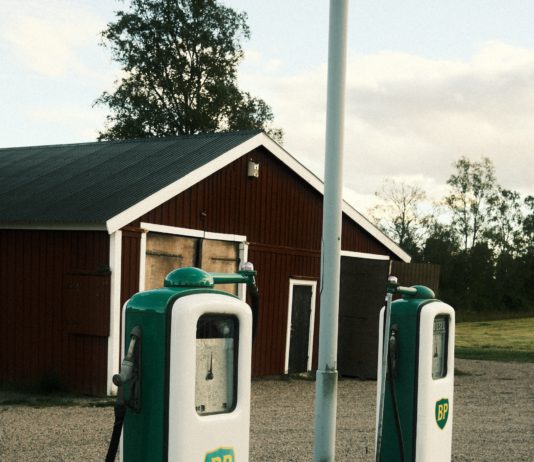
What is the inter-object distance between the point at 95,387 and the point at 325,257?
808cm

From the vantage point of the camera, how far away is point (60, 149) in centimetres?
1861

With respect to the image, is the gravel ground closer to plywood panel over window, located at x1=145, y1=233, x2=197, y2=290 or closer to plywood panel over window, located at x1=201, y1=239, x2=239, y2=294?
plywood panel over window, located at x1=201, y1=239, x2=239, y2=294

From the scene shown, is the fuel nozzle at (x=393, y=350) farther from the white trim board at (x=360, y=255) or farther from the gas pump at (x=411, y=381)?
the white trim board at (x=360, y=255)

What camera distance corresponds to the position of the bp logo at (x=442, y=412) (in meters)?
6.31

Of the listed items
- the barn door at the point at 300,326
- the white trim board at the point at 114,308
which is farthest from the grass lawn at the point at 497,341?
the white trim board at the point at 114,308

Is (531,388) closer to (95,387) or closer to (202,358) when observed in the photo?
(95,387)

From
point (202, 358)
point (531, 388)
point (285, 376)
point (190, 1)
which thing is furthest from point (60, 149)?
point (190, 1)

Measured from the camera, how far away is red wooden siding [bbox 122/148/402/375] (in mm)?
14797

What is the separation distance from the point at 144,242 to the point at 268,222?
3.64 metres

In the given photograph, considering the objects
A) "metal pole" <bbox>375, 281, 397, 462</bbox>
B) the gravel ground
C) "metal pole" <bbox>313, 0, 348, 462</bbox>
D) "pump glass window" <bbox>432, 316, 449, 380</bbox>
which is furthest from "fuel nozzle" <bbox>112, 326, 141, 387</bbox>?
the gravel ground

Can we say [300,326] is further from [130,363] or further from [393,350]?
[130,363]

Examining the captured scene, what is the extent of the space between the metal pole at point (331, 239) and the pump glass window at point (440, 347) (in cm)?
100

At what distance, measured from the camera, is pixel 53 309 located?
1353 centimetres

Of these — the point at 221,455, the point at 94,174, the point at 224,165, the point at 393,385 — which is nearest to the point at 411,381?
the point at 393,385
